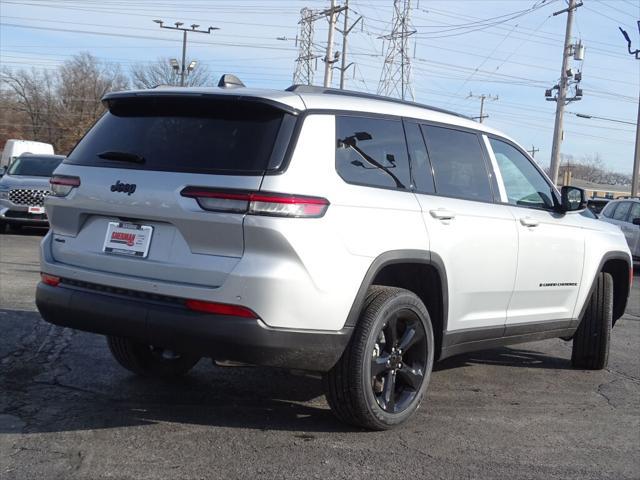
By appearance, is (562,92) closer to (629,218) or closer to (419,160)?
(629,218)

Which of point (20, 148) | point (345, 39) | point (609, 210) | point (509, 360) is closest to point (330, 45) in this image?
point (345, 39)

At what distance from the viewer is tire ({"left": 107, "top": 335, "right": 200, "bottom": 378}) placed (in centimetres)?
517

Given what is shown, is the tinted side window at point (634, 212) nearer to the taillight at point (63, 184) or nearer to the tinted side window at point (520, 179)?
the tinted side window at point (520, 179)

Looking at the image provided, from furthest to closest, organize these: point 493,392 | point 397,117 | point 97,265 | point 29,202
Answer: point 29,202, point 493,392, point 397,117, point 97,265

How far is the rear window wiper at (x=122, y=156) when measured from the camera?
4.12 meters

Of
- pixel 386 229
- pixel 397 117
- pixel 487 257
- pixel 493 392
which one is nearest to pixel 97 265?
pixel 386 229

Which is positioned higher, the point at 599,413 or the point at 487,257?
the point at 487,257

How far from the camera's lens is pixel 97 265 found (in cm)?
412

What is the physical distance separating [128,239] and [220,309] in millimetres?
716

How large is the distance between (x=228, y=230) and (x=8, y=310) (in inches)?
174

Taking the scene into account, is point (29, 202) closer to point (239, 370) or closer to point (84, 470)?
point (239, 370)

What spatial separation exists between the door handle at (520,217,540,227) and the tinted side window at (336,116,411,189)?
1191 mm

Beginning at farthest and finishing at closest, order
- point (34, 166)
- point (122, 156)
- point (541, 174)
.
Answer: point (34, 166)
point (541, 174)
point (122, 156)

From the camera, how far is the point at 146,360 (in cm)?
524
